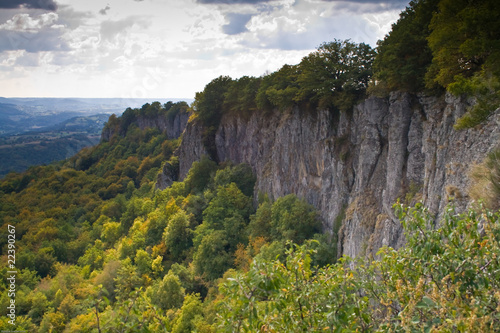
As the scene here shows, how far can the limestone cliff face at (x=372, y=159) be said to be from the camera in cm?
1474

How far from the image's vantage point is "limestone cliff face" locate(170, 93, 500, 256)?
48.4 ft

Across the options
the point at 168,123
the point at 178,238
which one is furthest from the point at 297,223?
the point at 168,123

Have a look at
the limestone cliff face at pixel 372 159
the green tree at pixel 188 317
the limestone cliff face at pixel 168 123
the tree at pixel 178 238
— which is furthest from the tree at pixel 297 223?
the limestone cliff face at pixel 168 123

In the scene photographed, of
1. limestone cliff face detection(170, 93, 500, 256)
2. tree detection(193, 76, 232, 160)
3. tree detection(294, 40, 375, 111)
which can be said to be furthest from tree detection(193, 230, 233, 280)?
tree detection(193, 76, 232, 160)

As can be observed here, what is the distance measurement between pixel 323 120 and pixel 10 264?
145 ft

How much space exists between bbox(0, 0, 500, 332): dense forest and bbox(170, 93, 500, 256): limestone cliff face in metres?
1.19

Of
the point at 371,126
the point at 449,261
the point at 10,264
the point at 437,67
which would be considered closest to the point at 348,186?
the point at 371,126

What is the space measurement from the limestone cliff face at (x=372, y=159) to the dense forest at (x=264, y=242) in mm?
1194

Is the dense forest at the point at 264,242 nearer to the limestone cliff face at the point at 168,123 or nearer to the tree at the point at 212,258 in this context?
the tree at the point at 212,258

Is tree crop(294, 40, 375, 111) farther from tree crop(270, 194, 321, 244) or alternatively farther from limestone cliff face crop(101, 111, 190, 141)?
limestone cliff face crop(101, 111, 190, 141)

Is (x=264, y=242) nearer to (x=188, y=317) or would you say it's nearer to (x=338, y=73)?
(x=188, y=317)

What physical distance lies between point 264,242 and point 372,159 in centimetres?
1412

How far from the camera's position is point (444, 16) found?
16.4 m

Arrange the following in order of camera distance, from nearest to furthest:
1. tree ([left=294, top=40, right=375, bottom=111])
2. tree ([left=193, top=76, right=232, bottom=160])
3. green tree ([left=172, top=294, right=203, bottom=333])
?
1. green tree ([left=172, top=294, right=203, bottom=333])
2. tree ([left=294, top=40, right=375, bottom=111])
3. tree ([left=193, top=76, right=232, bottom=160])
